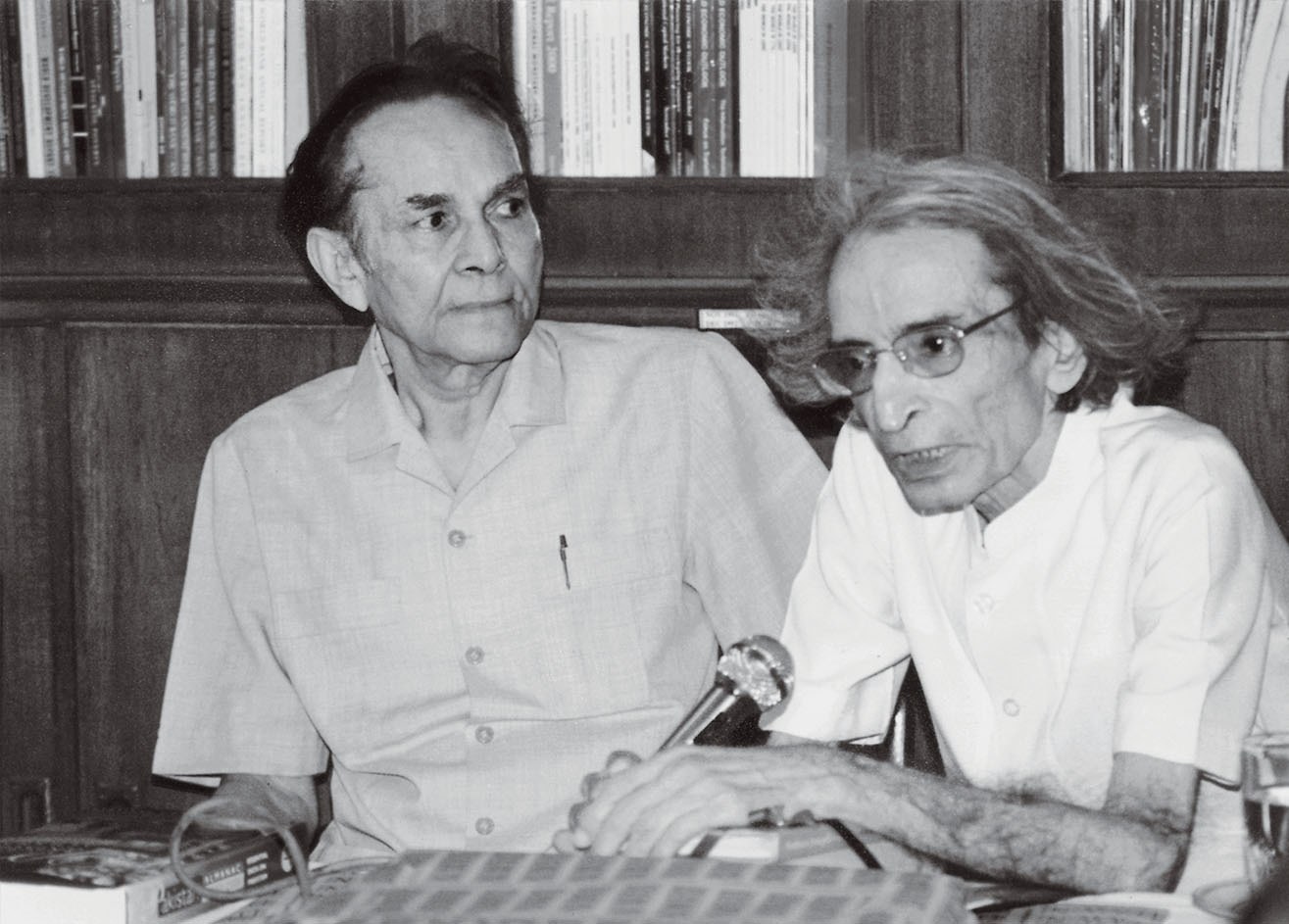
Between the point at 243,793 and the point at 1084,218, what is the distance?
4.31 ft

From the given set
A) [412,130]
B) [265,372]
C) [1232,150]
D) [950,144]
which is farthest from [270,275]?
[1232,150]

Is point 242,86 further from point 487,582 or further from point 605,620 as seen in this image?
point 605,620

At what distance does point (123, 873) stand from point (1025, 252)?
3.64 ft

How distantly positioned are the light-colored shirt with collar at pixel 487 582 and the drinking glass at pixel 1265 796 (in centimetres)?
93

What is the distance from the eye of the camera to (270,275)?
2.30 metres

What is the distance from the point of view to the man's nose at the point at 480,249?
2.11 m

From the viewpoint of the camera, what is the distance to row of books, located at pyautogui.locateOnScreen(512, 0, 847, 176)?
2.19 meters

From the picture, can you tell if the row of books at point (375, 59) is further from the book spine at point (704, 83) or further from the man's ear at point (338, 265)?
the man's ear at point (338, 265)

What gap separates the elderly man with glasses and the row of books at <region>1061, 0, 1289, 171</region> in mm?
308

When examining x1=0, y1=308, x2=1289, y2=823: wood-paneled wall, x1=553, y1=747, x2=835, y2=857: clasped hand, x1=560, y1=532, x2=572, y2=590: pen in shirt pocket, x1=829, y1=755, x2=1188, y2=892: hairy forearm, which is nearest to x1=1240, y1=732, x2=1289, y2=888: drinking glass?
x1=829, y1=755, x2=1188, y2=892: hairy forearm

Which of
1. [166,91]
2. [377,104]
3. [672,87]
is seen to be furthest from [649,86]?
[166,91]

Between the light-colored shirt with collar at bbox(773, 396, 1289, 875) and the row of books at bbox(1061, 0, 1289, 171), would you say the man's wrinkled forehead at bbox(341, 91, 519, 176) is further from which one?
the row of books at bbox(1061, 0, 1289, 171)

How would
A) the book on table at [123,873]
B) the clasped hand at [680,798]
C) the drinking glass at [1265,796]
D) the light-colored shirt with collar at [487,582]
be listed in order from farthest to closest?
the light-colored shirt with collar at [487,582] < the clasped hand at [680,798] < the book on table at [123,873] < the drinking glass at [1265,796]

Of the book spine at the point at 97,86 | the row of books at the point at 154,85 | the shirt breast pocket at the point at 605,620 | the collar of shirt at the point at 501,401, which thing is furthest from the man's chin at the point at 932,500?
the book spine at the point at 97,86
